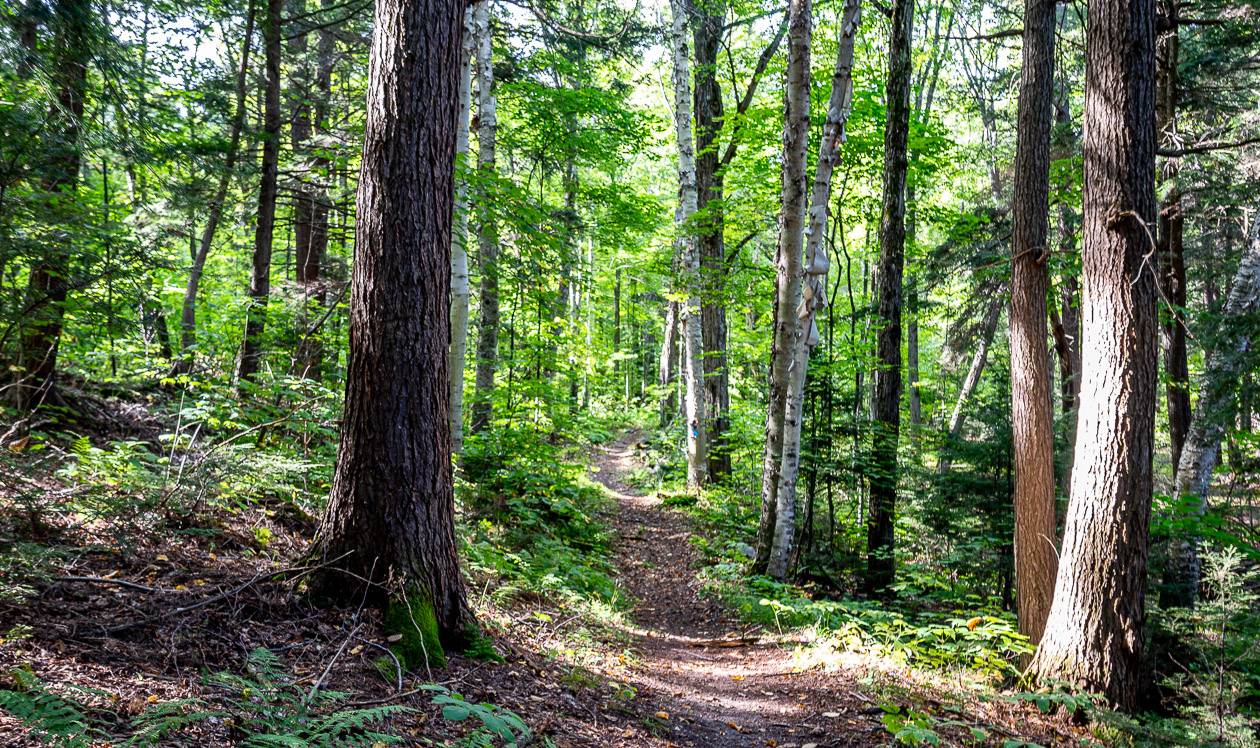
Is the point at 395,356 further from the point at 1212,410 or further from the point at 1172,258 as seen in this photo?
the point at 1172,258

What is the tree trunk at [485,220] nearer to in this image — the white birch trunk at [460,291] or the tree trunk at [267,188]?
the white birch trunk at [460,291]

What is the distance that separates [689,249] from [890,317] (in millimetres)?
4700

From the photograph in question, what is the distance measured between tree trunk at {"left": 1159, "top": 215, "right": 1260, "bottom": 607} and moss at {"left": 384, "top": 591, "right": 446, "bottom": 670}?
8.70 metres

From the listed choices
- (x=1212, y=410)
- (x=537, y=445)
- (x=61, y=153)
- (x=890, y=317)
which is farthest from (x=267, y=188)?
(x=1212, y=410)

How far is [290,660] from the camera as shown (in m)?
3.57

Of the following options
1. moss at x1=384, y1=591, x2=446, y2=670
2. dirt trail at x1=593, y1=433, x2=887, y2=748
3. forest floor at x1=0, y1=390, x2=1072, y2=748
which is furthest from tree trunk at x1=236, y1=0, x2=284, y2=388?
moss at x1=384, y1=591, x2=446, y2=670

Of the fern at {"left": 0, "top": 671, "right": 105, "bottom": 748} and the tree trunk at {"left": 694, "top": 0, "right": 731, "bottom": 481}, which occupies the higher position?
the tree trunk at {"left": 694, "top": 0, "right": 731, "bottom": 481}

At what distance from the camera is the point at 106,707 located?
265 cm

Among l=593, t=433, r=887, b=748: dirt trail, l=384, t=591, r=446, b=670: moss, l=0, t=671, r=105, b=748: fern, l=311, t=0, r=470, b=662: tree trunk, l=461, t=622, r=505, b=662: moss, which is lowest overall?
l=593, t=433, r=887, b=748: dirt trail

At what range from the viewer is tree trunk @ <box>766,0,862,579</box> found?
8.47 meters

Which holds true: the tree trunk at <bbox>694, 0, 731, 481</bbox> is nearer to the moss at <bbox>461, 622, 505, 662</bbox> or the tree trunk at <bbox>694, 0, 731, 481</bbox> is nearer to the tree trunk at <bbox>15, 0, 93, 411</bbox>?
the moss at <bbox>461, 622, 505, 662</bbox>

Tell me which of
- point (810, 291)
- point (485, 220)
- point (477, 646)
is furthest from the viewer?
point (810, 291)

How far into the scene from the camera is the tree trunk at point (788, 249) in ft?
27.2

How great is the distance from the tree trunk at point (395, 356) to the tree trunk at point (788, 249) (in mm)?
5276
